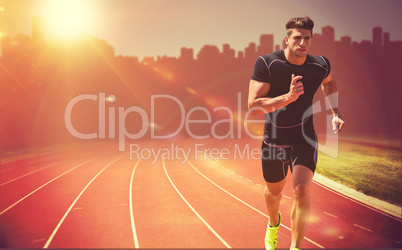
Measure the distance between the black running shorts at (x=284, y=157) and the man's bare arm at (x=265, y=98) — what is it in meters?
0.59

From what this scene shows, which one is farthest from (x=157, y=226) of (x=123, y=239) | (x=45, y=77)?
(x=45, y=77)

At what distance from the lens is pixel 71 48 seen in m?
47.6

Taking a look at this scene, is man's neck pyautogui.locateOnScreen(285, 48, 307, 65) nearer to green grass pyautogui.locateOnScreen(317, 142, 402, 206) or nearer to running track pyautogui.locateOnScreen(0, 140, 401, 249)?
running track pyautogui.locateOnScreen(0, 140, 401, 249)

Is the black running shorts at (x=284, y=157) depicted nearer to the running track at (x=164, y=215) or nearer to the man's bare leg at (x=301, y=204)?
the man's bare leg at (x=301, y=204)

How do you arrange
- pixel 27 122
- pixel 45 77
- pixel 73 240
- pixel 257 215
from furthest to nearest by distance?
pixel 45 77 → pixel 27 122 → pixel 257 215 → pixel 73 240

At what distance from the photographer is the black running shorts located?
3256 mm

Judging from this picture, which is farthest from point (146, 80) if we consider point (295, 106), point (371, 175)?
point (295, 106)

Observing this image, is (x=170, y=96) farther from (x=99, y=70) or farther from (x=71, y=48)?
(x=71, y=48)

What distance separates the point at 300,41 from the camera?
9.84 feet

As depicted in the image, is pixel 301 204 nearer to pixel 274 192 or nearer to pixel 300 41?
pixel 274 192

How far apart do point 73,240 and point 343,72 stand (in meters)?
102

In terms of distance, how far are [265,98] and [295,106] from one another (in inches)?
15.2

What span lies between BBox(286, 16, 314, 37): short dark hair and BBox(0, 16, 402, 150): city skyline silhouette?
3.46ft

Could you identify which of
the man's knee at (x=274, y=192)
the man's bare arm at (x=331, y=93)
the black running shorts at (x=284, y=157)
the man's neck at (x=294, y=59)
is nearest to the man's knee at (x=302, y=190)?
the black running shorts at (x=284, y=157)
